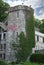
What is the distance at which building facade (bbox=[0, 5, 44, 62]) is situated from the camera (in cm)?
6234

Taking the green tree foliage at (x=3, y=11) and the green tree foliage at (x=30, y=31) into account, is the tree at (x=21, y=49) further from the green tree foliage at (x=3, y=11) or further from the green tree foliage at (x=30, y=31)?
the green tree foliage at (x=3, y=11)

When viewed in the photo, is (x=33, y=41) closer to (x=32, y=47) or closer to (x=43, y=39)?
(x=32, y=47)

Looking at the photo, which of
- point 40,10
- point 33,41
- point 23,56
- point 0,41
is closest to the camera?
point 23,56

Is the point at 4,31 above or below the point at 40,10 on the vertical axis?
below

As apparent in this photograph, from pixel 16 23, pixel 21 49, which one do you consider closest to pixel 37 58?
pixel 21 49

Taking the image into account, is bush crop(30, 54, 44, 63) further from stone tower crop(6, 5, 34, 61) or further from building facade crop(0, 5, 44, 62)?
stone tower crop(6, 5, 34, 61)

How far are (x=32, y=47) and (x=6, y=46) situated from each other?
248 inches

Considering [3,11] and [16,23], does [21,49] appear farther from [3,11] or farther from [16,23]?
[3,11]

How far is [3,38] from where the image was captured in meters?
65.5

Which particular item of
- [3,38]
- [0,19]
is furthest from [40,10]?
[3,38]

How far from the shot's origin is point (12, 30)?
210ft

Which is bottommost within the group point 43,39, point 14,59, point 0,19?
point 14,59

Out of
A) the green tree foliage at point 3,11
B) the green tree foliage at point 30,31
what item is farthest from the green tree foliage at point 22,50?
the green tree foliage at point 3,11

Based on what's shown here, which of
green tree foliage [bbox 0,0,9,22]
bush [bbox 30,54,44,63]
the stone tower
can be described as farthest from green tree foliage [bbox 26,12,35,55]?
green tree foliage [bbox 0,0,9,22]
